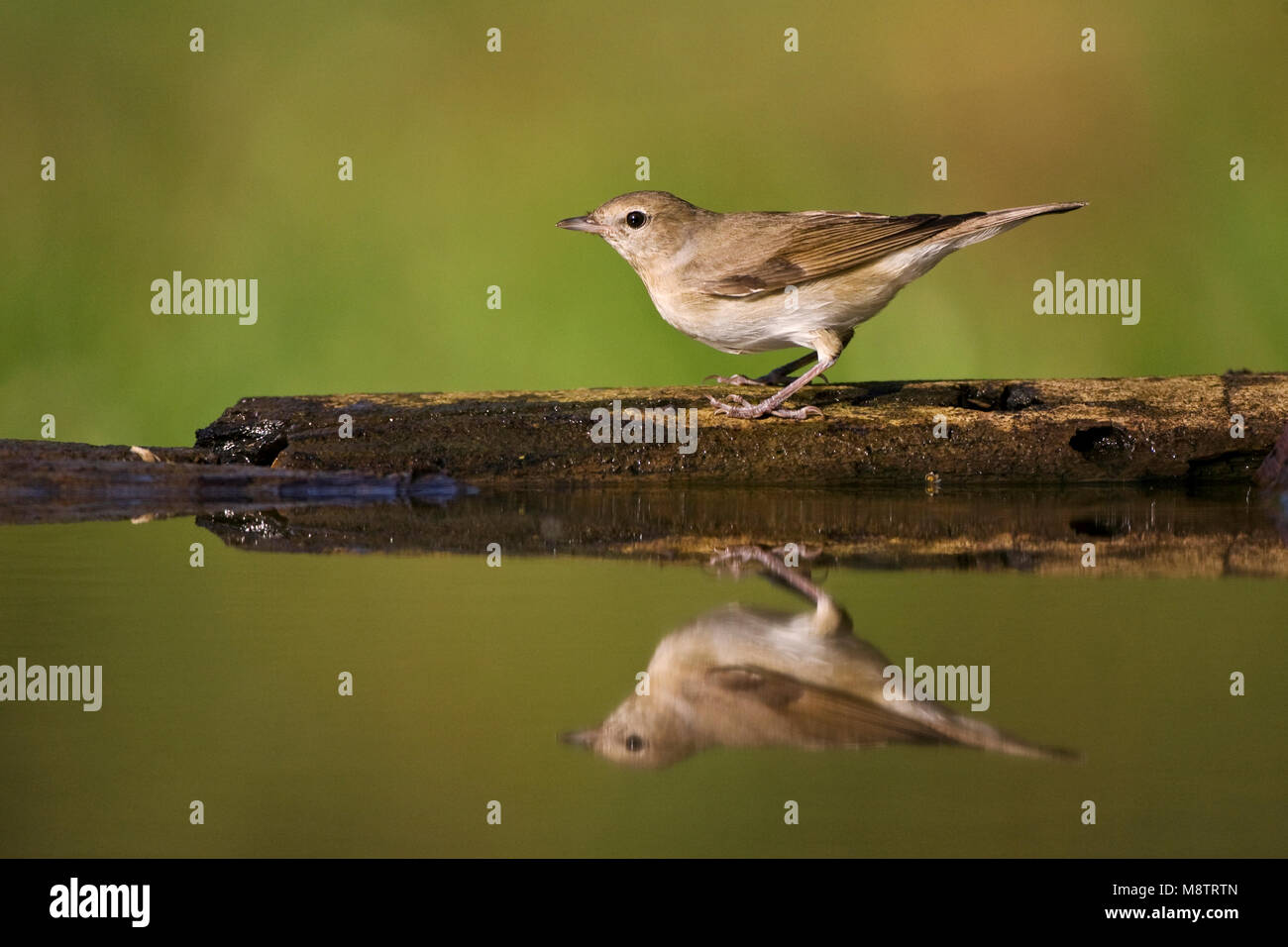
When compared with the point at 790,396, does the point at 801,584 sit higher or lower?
lower

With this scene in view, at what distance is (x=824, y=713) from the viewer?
2.19 metres

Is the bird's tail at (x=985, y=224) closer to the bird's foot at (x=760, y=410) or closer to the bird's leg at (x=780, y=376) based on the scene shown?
the bird's leg at (x=780, y=376)

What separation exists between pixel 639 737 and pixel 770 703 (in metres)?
0.27

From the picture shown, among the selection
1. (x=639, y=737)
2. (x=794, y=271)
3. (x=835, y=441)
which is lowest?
(x=639, y=737)

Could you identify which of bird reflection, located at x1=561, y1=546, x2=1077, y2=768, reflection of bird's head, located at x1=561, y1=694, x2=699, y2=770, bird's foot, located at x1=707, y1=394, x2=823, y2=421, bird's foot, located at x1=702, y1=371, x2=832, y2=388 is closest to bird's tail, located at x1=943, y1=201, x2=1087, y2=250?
bird's foot, located at x1=702, y1=371, x2=832, y2=388

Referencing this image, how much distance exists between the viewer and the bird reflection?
205 centimetres

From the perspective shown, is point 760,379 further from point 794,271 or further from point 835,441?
point 835,441

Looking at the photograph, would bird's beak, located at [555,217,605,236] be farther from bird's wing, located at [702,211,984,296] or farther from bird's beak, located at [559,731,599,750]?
bird's beak, located at [559,731,599,750]

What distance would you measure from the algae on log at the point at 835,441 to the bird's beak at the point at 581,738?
9.82ft

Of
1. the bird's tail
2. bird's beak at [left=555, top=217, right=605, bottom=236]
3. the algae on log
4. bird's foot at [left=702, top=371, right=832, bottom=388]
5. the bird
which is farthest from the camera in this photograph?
bird's beak at [left=555, top=217, right=605, bottom=236]

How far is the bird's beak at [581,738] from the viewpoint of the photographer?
2.04m

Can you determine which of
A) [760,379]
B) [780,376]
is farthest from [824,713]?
[780,376]

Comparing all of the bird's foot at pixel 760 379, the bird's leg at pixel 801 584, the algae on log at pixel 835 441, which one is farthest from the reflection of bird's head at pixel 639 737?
the bird's foot at pixel 760 379

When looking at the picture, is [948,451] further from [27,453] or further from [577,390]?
[27,453]
